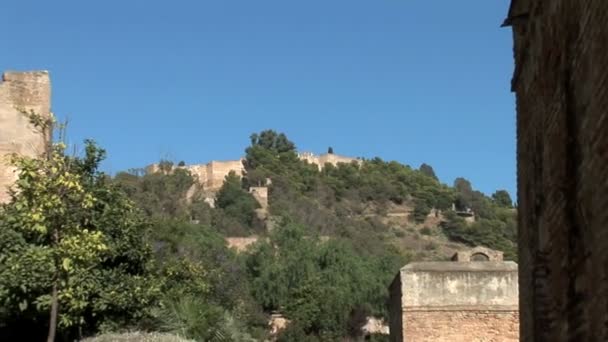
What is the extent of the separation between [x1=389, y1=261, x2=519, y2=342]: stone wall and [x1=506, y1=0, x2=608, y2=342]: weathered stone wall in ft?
43.0

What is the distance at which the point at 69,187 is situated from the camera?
1364 centimetres

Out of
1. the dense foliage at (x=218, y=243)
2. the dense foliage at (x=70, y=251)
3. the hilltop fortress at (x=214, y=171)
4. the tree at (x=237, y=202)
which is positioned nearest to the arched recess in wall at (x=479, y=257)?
the dense foliage at (x=218, y=243)

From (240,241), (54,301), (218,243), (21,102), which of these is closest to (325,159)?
(240,241)

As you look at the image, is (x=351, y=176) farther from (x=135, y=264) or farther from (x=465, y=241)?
(x=135, y=264)

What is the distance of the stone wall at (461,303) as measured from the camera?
69.4 ft

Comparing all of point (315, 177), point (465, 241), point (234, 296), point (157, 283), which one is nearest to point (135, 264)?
point (157, 283)

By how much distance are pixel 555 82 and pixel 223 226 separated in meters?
75.9

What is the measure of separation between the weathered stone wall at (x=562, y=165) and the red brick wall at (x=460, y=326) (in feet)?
42.9

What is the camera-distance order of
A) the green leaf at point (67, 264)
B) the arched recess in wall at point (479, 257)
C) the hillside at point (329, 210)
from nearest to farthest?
the green leaf at point (67, 264)
the arched recess in wall at point (479, 257)
the hillside at point (329, 210)

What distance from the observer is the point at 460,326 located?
21.3 metres

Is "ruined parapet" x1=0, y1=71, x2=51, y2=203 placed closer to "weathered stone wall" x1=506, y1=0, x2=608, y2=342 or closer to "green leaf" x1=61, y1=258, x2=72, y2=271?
"green leaf" x1=61, y1=258, x2=72, y2=271

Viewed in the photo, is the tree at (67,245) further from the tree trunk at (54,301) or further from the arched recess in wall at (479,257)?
the arched recess in wall at (479,257)

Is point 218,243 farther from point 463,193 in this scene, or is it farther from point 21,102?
point 463,193

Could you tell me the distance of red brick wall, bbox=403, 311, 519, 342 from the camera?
21.1 m
